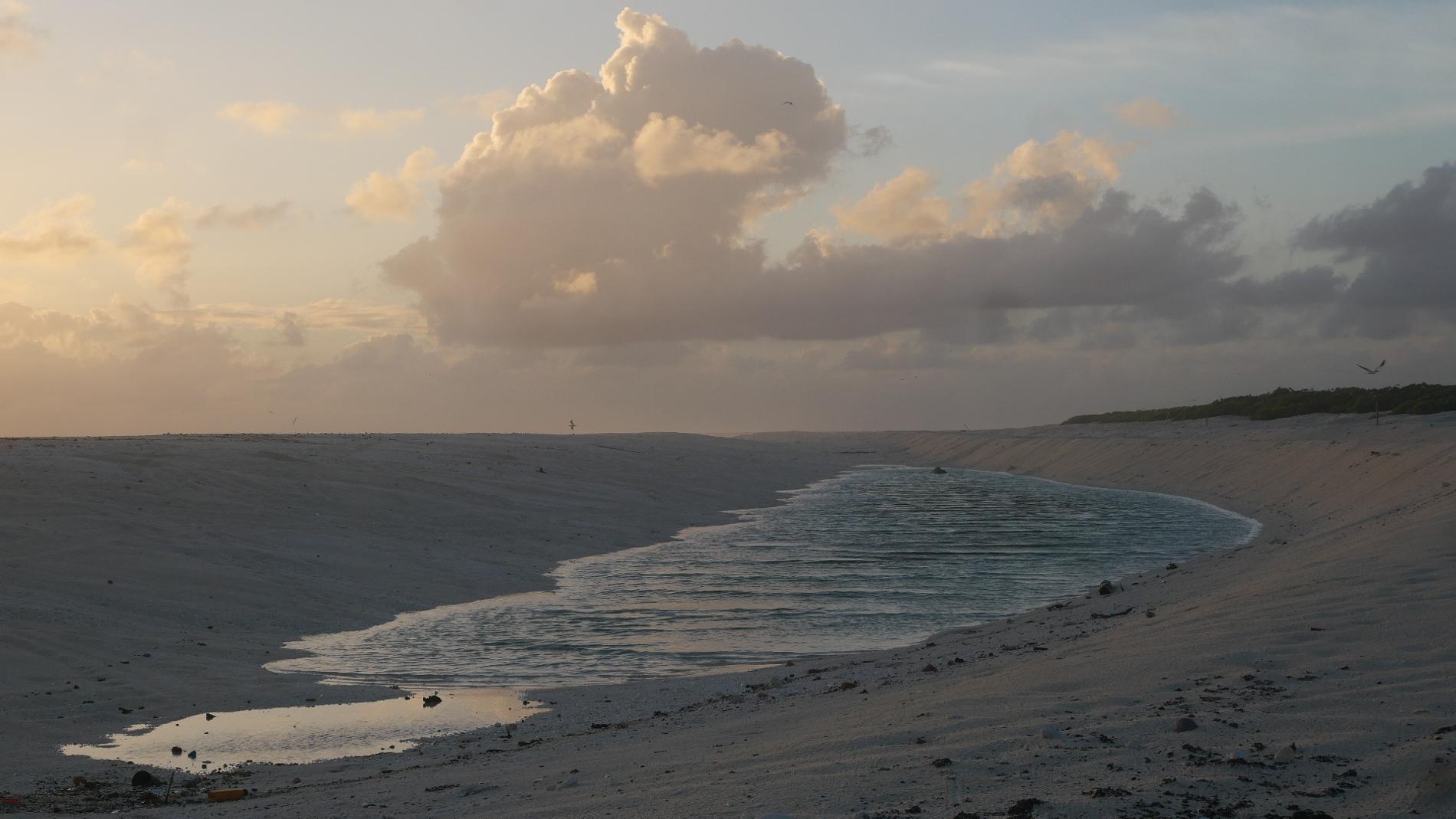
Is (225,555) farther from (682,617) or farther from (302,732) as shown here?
(302,732)

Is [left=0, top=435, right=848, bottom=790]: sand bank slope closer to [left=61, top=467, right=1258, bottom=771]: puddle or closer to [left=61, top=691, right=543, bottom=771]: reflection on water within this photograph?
[left=61, top=691, right=543, bottom=771]: reflection on water

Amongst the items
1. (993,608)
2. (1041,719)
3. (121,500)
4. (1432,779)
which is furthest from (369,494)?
(1432,779)

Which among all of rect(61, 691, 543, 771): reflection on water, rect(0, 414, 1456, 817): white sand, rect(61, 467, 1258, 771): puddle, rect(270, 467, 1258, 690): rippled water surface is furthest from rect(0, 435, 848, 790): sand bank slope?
rect(270, 467, 1258, 690): rippled water surface

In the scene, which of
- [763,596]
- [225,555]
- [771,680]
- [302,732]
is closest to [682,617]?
[763,596]

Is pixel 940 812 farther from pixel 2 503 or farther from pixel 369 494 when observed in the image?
pixel 369 494

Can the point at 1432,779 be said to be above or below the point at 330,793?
above

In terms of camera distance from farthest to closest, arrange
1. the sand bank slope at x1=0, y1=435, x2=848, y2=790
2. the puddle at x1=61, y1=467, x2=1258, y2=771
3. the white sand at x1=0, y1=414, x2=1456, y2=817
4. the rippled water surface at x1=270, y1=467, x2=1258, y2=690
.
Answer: the rippled water surface at x1=270, y1=467, x2=1258, y2=690 → the sand bank slope at x1=0, y1=435, x2=848, y2=790 → the puddle at x1=61, y1=467, x2=1258, y2=771 → the white sand at x1=0, y1=414, x2=1456, y2=817

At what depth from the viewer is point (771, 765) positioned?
23.8ft

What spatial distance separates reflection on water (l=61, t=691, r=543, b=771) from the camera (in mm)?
10047

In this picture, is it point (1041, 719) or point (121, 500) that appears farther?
point (121, 500)

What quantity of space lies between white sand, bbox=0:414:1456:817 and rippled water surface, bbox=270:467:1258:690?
120 cm

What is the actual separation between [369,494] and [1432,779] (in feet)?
83.9

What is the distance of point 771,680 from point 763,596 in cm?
720

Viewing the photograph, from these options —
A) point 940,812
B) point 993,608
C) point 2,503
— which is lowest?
point 993,608
